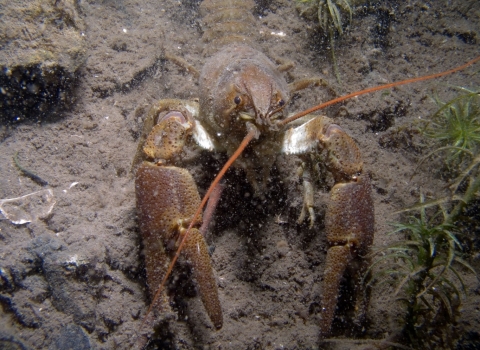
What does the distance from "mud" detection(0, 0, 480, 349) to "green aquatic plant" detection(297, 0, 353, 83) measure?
14 cm

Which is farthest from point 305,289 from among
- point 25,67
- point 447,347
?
point 25,67

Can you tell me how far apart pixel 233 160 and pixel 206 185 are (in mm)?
1192

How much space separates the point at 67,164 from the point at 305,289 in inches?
119

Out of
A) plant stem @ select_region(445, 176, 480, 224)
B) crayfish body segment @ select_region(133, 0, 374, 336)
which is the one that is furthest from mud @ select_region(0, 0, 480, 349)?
plant stem @ select_region(445, 176, 480, 224)

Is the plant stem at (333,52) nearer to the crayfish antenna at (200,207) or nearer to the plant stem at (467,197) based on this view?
the crayfish antenna at (200,207)

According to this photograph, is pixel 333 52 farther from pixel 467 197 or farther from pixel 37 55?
pixel 37 55

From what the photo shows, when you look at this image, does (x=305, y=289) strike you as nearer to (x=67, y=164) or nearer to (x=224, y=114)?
(x=224, y=114)

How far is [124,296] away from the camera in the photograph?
2.75m

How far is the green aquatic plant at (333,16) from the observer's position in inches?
166

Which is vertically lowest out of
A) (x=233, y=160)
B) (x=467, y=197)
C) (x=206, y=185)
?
(x=467, y=197)

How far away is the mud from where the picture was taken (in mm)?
2598

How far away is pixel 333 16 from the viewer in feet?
13.8

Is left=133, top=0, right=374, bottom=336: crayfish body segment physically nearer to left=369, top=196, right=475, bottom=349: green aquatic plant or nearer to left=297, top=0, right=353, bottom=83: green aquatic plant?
left=369, top=196, right=475, bottom=349: green aquatic plant

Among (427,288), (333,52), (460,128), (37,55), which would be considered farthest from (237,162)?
(37,55)
